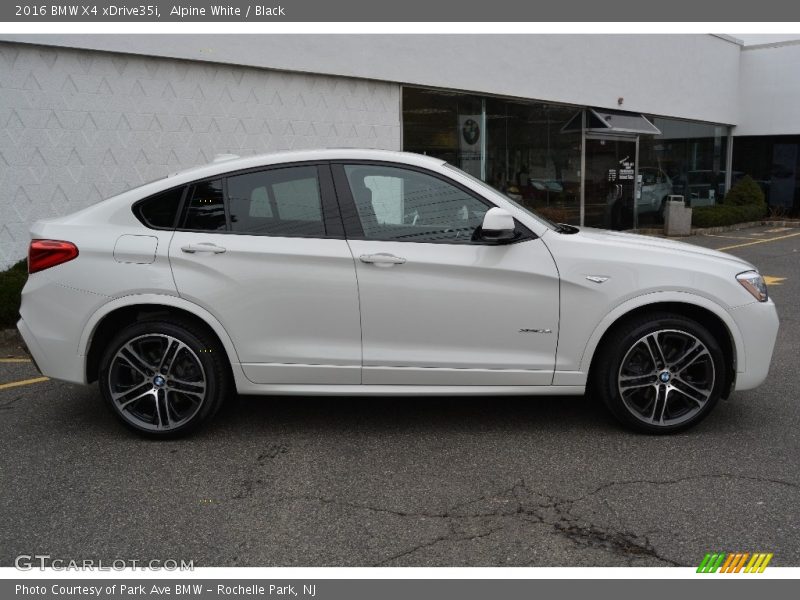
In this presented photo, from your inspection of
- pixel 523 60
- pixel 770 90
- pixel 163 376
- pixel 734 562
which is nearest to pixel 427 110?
pixel 523 60

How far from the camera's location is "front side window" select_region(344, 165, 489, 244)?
451 centimetres

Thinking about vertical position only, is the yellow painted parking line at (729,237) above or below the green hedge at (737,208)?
below

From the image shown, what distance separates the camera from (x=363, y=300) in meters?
4.42

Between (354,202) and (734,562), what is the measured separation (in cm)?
283

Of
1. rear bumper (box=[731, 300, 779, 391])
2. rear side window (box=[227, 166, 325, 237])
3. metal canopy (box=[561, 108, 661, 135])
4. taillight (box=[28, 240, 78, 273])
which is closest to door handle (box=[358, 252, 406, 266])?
rear side window (box=[227, 166, 325, 237])

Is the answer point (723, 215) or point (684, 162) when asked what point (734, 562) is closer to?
point (723, 215)

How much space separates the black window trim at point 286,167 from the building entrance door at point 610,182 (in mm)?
13519

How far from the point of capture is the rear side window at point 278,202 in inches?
179

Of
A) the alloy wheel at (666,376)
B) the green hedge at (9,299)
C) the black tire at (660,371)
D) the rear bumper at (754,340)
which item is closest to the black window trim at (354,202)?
the black tire at (660,371)

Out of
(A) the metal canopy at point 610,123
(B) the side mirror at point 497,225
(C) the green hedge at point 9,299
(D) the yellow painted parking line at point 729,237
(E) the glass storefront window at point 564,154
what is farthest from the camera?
(D) the yellow painted parking line at point 729,237

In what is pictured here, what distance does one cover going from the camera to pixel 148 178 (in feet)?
31.5

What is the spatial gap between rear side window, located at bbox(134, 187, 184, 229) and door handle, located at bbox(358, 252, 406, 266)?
123 cm

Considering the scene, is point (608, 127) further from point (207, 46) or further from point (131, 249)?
point (131, 249)

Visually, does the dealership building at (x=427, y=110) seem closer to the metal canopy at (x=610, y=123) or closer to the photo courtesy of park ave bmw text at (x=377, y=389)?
the metal canopy at (x=610, y=123)
